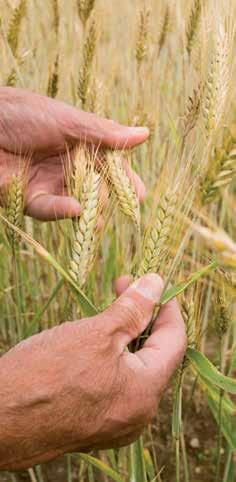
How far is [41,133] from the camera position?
1.43m

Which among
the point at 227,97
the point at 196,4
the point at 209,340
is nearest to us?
the point at 227,97

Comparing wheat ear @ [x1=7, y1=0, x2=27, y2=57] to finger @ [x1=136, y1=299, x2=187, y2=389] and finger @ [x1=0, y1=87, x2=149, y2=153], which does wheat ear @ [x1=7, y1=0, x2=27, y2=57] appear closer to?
finger @ [x1=0, y1=87, x2=149, y2=153]

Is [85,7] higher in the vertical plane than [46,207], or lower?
higher

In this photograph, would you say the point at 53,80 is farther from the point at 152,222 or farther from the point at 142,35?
the point at 152,222

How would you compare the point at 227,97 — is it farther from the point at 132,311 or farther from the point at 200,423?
the point at 200,423

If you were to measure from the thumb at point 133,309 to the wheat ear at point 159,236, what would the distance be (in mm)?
24

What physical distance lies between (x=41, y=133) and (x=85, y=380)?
0.66 metres

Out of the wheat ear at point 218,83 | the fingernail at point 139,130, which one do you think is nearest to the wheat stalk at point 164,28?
the fingernail at point 139,130

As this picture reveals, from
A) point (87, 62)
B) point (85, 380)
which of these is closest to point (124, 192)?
point (85, 380)

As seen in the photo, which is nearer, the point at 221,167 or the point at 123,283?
the point at 221,167

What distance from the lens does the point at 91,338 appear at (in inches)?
36.3

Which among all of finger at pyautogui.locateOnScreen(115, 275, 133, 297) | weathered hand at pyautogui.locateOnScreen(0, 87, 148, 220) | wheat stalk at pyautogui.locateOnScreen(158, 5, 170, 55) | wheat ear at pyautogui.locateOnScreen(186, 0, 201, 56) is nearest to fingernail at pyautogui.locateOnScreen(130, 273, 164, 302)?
finger at pyautogui.locateOnScreen(115, 275, 133, 297)

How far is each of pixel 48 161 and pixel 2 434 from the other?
76cm

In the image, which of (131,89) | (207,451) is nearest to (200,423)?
(207,451)
